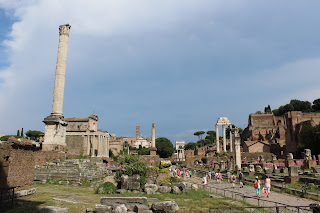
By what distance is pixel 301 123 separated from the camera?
6184cm

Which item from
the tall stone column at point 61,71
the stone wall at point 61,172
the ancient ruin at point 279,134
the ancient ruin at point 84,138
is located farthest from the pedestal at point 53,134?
the ancient ruin at point 279,134

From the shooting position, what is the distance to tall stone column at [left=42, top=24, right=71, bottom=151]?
907 inches

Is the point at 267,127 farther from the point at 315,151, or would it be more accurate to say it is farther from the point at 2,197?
the point at 2,197

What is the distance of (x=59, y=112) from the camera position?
82.8ft

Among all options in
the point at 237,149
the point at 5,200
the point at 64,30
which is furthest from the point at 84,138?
the point at 5,200

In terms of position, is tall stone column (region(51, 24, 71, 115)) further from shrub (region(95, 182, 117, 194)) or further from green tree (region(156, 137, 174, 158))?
green tree (region(156, 137, 174, 158))

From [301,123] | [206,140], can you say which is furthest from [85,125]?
[206,140]

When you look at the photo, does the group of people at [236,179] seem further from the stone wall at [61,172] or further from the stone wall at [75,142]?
the stone wall at [75,142]

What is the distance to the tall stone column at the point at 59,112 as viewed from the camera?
907 inches

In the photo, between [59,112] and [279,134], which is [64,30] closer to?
[59,112]

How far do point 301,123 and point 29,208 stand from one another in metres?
66.0

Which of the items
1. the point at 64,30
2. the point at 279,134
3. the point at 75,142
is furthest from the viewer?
the point at 279,134

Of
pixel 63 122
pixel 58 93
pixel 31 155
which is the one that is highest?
pixel 58 93

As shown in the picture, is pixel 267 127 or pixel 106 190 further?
pixel 267 127
